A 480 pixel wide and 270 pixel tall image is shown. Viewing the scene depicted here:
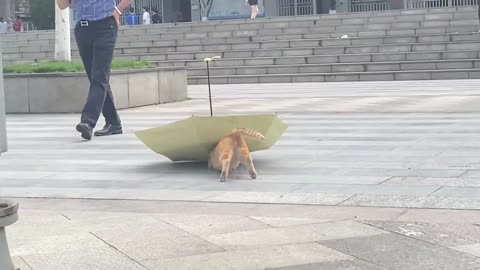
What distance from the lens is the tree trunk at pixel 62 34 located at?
48.6 ft

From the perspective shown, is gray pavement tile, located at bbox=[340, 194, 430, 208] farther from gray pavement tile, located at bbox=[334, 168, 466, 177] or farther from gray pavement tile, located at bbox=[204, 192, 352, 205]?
gray pavement tile, located at bbox=[334, 168, 466, 177]

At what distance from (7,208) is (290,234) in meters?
1.77

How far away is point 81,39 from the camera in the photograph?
29.9ft

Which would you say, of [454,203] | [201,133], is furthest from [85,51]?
[454,203]

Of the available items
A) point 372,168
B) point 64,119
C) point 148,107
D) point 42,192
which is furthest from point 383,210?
point 148,107

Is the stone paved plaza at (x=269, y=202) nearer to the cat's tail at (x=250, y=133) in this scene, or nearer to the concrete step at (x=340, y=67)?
the cat's tail at (x=250, y=133)

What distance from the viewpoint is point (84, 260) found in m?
4.20

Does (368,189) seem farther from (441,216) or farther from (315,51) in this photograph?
(315,51)

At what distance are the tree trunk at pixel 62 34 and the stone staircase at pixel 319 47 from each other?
23.4 ft

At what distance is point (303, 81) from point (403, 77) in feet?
9.11

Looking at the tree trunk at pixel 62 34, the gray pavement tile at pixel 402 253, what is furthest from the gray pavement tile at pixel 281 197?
the tree trunk at pixel 62 34

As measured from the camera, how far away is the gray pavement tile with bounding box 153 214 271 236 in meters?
4.76

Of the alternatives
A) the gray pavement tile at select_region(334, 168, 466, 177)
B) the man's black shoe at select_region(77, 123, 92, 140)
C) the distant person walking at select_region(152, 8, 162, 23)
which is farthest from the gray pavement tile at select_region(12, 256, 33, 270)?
the distant person walking at select_region(152, 8, 162, 23)

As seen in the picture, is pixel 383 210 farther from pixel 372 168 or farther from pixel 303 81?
pixel 303 81
